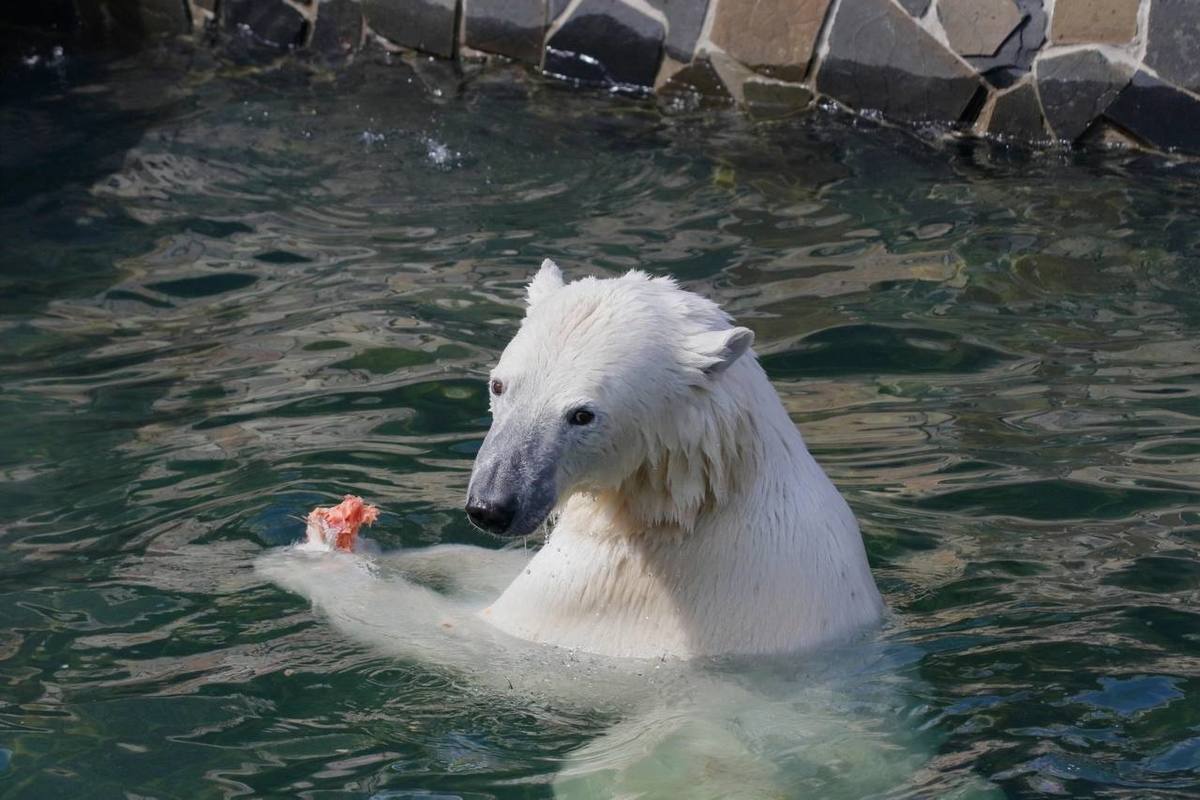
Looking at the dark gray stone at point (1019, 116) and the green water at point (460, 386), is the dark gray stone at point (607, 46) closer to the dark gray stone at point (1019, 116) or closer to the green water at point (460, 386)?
the green water at point (460, 386)

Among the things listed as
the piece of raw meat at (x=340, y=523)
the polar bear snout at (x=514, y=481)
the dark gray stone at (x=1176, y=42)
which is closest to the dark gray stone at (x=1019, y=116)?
the dark gray stone at (x=1176, y=42)

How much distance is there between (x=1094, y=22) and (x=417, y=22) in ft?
13.0

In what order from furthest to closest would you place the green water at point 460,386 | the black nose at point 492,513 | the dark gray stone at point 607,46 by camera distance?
the dark gray stone at point 607,46, the green water at point 460,386, the black nose at point 492,513

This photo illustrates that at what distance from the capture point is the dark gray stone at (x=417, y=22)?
31.4ft

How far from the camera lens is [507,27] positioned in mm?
9500

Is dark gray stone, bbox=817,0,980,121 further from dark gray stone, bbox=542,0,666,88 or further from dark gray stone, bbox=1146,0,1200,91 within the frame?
dark gray stone, bbox=542,0,666,88

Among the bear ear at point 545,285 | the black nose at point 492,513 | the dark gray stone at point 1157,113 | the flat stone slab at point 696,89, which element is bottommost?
the black nose at point 492,513

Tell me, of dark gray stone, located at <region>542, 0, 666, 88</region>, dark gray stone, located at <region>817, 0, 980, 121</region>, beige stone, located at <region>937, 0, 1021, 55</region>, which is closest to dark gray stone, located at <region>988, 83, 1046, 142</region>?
dark gray stone, located at <region>817, 0, 980, 121</region>

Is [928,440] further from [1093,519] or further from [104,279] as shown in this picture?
[104,279]

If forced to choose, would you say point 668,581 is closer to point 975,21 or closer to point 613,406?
point 613,406

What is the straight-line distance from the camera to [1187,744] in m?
3.64

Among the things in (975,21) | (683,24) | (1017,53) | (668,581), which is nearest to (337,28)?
(683,24)

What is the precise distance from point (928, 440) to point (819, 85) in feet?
12.9

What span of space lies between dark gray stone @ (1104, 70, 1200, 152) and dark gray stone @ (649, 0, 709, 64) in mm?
2329
